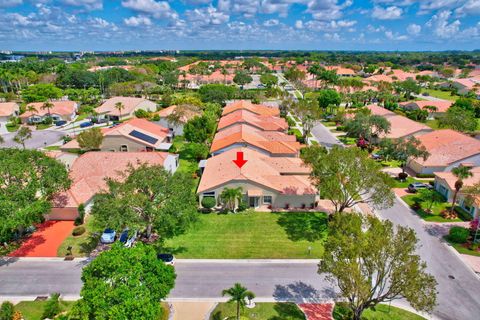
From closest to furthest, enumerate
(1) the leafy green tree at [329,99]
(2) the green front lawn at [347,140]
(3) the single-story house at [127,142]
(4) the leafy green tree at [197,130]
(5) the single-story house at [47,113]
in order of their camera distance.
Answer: (4) the leafy green tree at [197,130] < (3) the single-story house at [127,142] < (2) the green front lawn at [347,140] < (5) the single-story house at [47,113] < (1) the leafy green tree at [329,99]

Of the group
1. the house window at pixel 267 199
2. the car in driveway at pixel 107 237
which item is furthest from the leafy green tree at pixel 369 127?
the car in driveway at pixel 107 237

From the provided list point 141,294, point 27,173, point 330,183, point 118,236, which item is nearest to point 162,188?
point 118,236

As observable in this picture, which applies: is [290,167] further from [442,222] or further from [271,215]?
[442,222]

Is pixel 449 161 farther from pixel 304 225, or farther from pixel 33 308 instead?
pixel 33 308

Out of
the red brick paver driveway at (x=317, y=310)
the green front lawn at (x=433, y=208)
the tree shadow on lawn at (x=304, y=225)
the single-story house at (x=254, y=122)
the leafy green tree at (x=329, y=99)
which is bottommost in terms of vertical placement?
the red brick paver driveway at (x=317, y=310)

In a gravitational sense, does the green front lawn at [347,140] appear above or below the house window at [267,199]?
above

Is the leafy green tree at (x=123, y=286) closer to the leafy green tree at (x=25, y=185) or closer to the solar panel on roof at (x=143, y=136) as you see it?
the leafy green tree at (x=25, y=185)
